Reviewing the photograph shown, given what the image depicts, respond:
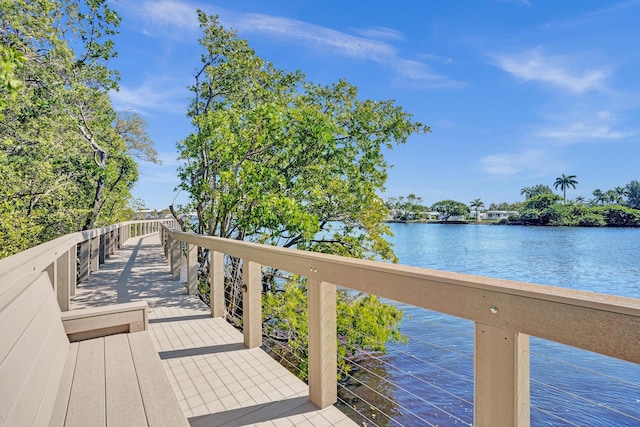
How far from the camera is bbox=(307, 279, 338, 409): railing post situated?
2.18 meters

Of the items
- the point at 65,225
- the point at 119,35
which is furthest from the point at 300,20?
the point at 65,225

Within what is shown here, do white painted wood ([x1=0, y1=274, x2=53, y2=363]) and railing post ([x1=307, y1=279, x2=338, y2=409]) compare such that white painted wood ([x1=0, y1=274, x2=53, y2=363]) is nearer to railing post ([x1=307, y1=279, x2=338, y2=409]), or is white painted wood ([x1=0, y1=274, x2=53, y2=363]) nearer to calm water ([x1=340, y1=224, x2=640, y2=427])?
railing post ([x1=307, y1=279, x2=338, y2=409])

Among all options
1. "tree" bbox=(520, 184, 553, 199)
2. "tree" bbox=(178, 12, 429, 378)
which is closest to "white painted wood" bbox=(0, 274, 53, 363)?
"tree" bbox=(178, 12, 429, 378)

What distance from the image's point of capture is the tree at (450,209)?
85113 millimetres

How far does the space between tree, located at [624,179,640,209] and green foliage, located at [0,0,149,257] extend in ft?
287

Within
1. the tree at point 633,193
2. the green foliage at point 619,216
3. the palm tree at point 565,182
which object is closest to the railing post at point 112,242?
the green foliage at point 619,216

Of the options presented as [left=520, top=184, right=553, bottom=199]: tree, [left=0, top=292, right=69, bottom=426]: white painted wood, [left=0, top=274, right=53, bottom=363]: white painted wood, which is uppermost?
[left=520, top=184, right=553, bottom=199]: tree

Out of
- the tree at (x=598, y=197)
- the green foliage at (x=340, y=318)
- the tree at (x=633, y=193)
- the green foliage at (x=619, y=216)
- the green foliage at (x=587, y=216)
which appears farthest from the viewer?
the tree at (x=598, y=197)

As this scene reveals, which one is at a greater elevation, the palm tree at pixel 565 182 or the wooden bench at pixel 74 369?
the palm tree at pixel 565 182

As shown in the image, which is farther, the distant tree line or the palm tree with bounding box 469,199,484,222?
the palm tree with bounding box 469,199,484,222

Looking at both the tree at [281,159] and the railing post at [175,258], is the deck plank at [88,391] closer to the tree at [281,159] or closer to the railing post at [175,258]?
the tree at [281,159]

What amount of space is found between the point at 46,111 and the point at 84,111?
185 cm

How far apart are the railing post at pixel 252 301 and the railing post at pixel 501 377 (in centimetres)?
216

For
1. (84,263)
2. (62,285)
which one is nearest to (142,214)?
(84,263)
